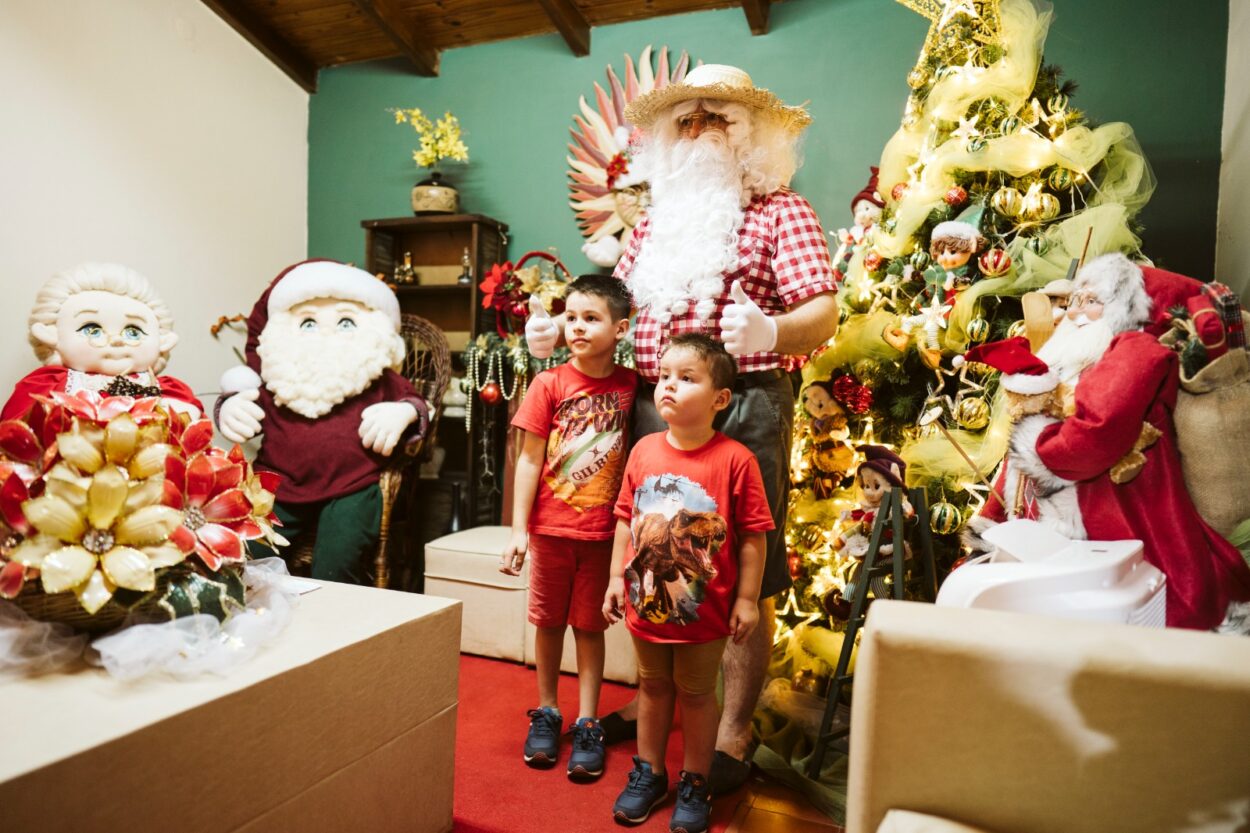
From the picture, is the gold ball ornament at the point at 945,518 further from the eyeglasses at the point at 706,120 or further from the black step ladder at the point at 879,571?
the eyeglasses at the point at 706,120

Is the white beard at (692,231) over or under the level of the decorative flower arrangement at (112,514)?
over

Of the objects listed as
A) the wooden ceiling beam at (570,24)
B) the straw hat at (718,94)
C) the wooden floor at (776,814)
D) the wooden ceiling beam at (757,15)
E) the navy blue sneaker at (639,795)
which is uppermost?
the wooden ceiling beam at (570,24)

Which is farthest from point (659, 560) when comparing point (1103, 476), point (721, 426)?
point (1103, 476)

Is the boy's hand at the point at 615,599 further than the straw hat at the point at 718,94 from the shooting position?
No

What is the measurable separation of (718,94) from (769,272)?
1.52ft

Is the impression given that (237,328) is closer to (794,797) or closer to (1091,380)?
(794,797)

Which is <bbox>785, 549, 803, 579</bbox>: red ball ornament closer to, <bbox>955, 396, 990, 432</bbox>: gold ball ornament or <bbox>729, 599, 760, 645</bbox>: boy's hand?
<bbox>955, 396, 990, 432</bbox>: gold ball ornament

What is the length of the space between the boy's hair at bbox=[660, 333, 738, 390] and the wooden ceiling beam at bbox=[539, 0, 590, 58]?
7.44 feet

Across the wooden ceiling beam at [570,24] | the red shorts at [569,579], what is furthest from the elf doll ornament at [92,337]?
the wooden ceiling beam at [570,24]

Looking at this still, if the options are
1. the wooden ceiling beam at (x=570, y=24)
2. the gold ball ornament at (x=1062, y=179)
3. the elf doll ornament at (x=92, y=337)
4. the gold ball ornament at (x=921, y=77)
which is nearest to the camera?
the gold ball ornament at (x=1062, y=179)

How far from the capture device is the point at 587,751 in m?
1.75

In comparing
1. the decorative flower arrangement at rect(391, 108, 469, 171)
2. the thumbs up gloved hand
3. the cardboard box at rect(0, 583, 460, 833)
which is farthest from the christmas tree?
the decorative flower arrangement at rect(391, 108, 469, 171)

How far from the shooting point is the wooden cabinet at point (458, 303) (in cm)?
319

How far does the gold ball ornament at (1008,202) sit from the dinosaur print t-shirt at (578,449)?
1141mm
